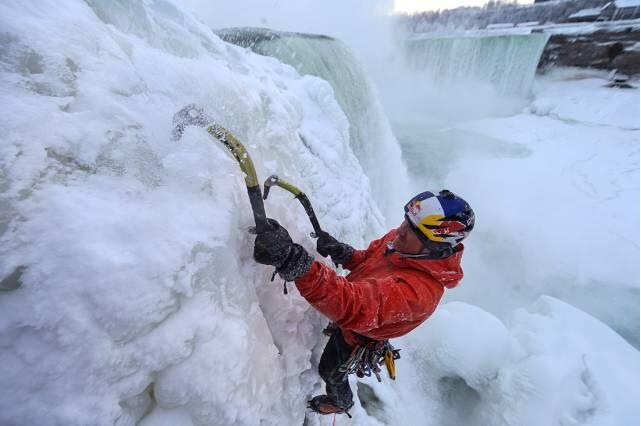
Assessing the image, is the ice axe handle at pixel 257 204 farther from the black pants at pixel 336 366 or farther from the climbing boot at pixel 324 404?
the climbing boot at pixel 324 404

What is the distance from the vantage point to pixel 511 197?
1008cm

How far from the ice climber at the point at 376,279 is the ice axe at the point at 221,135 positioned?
151 millimetres

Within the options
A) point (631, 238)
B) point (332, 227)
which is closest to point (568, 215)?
point (631, 238)

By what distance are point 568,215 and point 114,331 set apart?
35.7 feet

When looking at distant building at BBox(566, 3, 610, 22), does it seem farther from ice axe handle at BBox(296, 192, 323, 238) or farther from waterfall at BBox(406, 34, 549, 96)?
ice axe handle at BBox(296, 192, 323, 238)

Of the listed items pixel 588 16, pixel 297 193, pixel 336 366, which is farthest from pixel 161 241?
pixel 588 16

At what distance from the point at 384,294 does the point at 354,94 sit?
538 centimetres

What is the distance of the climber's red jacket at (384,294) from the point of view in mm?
1519

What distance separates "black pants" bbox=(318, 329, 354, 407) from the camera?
77.6 inches

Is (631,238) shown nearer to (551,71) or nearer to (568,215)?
(568,215)

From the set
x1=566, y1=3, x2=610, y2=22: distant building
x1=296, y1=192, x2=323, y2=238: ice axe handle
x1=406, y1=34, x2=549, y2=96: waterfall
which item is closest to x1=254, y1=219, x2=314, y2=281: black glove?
x1=296, y1=192, x2=323, y2=238: ice axe handle

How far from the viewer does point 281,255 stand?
4.78 ft

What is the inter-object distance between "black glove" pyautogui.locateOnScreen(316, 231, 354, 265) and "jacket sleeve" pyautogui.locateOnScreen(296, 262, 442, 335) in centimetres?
48

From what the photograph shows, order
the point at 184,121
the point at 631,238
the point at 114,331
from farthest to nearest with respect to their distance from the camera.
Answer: the point at 631,238 → the point at 184,121 → the point at 114,331
